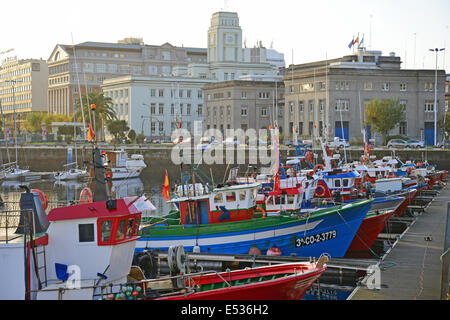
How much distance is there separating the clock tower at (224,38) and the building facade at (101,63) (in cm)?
1352

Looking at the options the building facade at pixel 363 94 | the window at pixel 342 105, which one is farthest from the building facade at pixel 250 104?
the window at pixel 342 105

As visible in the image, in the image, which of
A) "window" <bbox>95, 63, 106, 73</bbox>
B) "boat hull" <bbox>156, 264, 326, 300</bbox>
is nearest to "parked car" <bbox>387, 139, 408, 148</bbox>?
"boat hull" <bbox>156, 264, 326, 300</bbox>

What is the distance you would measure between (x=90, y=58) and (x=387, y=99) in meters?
78.7

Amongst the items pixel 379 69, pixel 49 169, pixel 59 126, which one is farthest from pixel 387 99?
pixel 59 126

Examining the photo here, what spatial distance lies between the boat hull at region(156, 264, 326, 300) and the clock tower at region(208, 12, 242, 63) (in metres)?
118

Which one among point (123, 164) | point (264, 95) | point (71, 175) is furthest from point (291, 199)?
point (264, 95)

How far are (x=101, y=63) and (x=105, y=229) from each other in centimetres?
13715

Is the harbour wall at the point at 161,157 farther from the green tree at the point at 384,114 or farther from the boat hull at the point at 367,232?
the boat hull at the point at 367,232

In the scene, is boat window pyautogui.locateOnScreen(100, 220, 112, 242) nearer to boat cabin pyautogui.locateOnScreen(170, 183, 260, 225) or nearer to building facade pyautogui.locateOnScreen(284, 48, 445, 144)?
boat cabin pyautogui.locateOnScreen(170, 183, 260, 225)

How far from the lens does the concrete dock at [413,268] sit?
20250 mm

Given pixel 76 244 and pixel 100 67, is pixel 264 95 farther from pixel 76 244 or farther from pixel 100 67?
pixel 76 244

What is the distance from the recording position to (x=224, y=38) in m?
137

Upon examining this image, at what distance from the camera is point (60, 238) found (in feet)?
62.1
